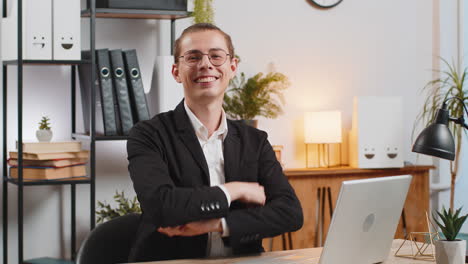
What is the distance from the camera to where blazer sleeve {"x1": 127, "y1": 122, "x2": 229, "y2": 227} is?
206 cm

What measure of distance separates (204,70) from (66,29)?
1358 mm

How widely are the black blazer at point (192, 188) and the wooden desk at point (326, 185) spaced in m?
1.65

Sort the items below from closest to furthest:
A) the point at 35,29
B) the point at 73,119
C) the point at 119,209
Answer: the point at 35,29 < the point at 119,209 < the point at 73,119

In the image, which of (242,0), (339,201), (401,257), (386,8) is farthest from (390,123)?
(339,201)

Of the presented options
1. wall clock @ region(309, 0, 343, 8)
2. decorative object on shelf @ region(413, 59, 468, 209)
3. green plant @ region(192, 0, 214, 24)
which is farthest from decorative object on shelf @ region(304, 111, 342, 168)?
green plant @ region(192, 0, 214, 24)

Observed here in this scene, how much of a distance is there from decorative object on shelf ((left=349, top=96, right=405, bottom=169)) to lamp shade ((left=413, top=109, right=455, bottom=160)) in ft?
6.18

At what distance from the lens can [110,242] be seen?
2.19m

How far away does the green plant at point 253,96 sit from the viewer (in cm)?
395

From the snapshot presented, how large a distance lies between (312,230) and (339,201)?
2407mm

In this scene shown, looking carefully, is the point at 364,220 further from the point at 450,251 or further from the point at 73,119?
the point at 73,119

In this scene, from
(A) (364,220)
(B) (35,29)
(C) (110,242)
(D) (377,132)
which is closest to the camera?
(A) (364,220)

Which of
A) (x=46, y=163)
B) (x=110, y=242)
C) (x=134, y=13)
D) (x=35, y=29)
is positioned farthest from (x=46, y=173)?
(x=110, y=242)

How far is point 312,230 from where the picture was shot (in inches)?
162

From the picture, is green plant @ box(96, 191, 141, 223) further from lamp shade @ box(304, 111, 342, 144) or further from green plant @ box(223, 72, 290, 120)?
lamp shade @ box(304, 111, 342, 144)
